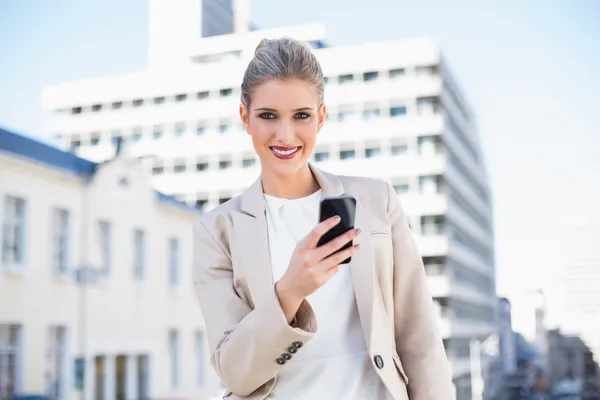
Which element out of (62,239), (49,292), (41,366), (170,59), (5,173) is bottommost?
(41,366)

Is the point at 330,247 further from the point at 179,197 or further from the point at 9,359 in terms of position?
the point at 179,197

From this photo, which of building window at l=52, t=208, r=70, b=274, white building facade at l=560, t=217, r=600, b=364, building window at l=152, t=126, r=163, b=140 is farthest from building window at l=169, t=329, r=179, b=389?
white building facade at l=560, t=217, r=600, b=364

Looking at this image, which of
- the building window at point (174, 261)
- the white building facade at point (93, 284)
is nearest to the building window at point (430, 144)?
the white building facade at point (93, 284)

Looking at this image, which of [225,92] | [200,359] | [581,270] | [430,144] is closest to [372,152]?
[430,144]

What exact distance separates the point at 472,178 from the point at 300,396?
180 ft

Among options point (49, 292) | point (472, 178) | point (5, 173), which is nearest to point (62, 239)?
point (49, 292)

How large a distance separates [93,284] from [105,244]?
51.6 inches

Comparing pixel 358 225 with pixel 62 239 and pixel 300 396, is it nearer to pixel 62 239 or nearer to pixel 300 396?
pixel 300 396

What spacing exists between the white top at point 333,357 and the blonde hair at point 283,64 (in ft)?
1.06

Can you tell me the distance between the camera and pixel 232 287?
4.97 feet

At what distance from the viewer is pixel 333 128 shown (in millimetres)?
42812

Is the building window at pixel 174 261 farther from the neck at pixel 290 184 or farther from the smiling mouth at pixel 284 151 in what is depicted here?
the smiling mouth at pixel 284 151

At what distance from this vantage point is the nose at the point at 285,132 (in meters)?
1.47

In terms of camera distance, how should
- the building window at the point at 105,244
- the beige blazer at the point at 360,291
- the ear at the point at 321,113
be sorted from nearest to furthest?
1. the beige blazer at the point at 360,291
2. the ear at the point at 321,113
3. the building window at the point at 105,244
